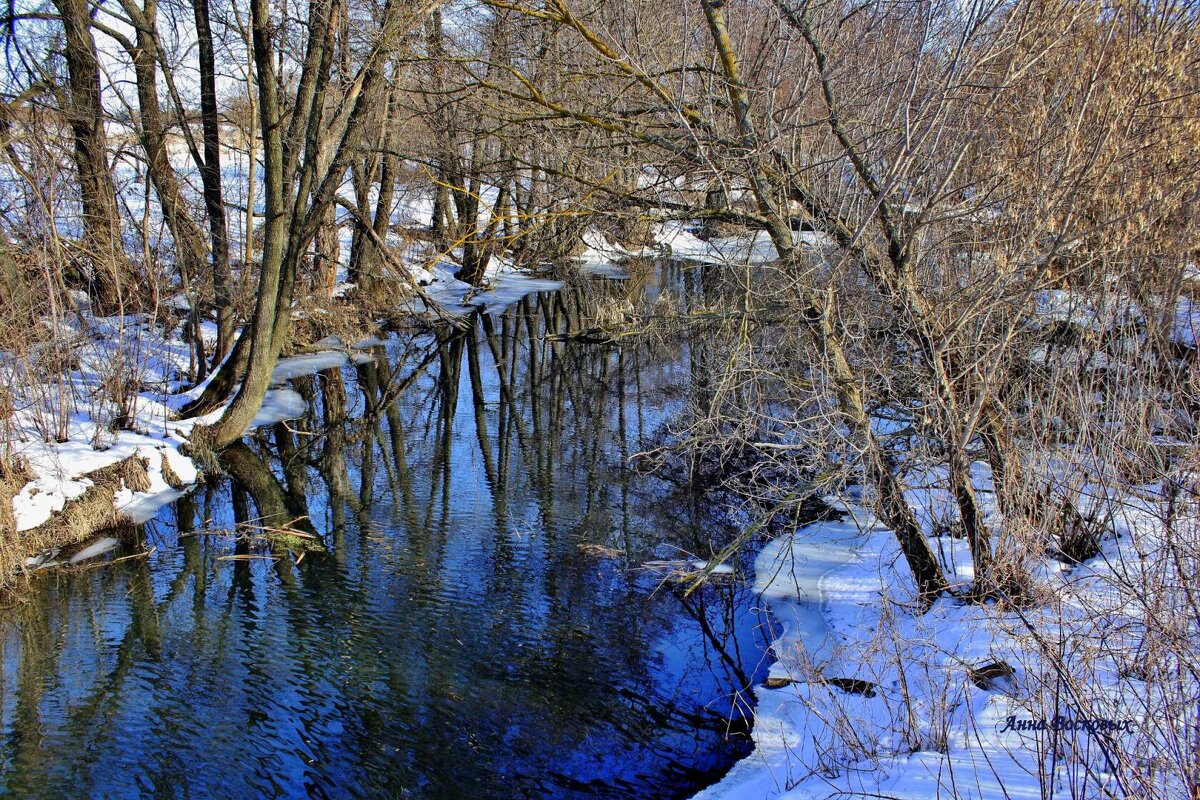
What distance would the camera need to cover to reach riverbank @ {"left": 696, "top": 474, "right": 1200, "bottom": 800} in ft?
11.0

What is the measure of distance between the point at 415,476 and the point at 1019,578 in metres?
6.88

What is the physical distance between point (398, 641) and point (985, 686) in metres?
4.22

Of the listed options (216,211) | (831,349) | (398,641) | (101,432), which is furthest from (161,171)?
(831,349)

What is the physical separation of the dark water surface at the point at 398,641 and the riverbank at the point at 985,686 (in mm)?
509

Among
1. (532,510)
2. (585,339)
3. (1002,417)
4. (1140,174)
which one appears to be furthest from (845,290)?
(585,339)

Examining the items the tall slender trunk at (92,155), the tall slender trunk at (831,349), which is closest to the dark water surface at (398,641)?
the tall slender trunk at (831,349)

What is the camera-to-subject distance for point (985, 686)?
5023mm

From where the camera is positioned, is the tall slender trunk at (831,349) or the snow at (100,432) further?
the snow at (100,432)

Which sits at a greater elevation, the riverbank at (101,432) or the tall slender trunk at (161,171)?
the tall slender trunk at (161,171)

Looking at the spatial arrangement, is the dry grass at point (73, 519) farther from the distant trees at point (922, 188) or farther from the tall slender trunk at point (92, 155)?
the distant trees at point (922, 188)

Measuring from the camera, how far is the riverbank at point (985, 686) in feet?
11.0

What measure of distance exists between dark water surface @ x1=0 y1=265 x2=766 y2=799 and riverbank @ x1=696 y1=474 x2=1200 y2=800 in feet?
1.67

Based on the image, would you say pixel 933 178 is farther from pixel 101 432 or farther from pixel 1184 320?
pixel 101 432

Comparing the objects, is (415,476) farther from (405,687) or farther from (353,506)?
(405,687)
